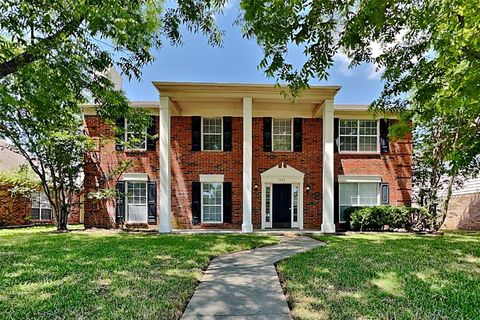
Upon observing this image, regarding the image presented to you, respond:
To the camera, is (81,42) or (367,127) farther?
(367,127)

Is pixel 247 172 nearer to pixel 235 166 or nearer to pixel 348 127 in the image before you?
pixel 235 166

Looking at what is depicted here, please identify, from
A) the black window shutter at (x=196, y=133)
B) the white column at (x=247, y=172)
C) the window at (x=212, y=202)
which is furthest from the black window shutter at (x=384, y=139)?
the black window shutter at (x=196, y=133)

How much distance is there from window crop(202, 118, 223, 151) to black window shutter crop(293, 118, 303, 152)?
331 cm

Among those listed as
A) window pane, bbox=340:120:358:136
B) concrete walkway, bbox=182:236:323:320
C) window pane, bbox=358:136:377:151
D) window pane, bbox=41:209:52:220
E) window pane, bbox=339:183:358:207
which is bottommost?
window pane, bbox=41:209:52:220

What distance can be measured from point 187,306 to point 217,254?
3.75m

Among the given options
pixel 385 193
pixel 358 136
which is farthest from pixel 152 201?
pixel 385 193

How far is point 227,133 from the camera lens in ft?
48.5

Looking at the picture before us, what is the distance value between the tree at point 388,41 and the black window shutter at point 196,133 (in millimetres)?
8555

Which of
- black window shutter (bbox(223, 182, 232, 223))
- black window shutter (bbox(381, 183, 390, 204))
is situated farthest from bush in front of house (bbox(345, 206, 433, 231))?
black window shutter (bbox(223, 182, 232, 223))

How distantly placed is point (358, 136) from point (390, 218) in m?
3.84

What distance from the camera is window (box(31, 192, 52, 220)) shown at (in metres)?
17.5

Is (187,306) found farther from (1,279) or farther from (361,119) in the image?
(361,119)

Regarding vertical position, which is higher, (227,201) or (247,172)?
(247,172)

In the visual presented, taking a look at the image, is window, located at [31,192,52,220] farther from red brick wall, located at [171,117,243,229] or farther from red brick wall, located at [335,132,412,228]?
red brick wall, located at [335,132,412,228]
